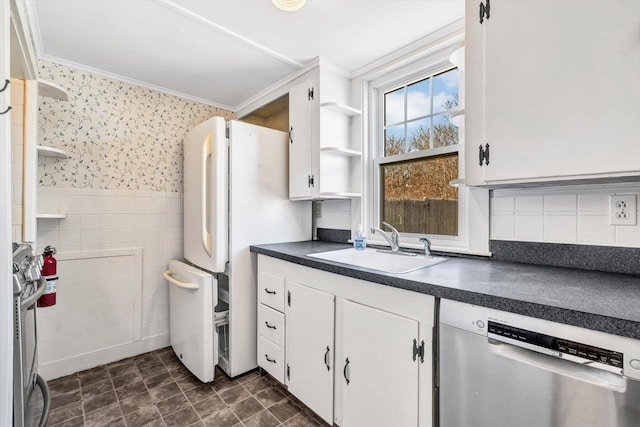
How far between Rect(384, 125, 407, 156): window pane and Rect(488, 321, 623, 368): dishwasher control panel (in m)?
1.40

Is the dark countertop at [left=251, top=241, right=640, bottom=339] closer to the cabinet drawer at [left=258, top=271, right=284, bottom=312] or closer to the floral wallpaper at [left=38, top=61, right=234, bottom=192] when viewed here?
the cabinet drawer at [left=258, top=271, right=284, bottom=312]

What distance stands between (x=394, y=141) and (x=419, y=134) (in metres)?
0.20

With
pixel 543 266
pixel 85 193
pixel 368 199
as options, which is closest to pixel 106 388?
pixel 85 193

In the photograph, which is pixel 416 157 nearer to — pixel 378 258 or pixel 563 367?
pixel 378 258

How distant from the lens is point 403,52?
6.22 ft

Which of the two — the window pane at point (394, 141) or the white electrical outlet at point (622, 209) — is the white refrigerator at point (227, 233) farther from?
the white electrical outlet at point (622, 209)

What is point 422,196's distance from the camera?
1929 millimetres

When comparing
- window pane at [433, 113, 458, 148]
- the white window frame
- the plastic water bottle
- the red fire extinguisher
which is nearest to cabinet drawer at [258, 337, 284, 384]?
the plastic water bottle

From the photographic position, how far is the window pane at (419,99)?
6.27 ft

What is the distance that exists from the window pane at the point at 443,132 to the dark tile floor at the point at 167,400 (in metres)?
1.81

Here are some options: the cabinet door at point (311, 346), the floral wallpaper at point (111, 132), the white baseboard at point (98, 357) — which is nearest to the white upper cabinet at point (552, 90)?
the cabinet door at point (311, 346)

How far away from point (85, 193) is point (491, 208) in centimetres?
274

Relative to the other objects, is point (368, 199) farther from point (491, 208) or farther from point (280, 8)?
point (280, 8)

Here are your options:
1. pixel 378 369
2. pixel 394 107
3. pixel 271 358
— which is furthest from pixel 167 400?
pixel 394 107
